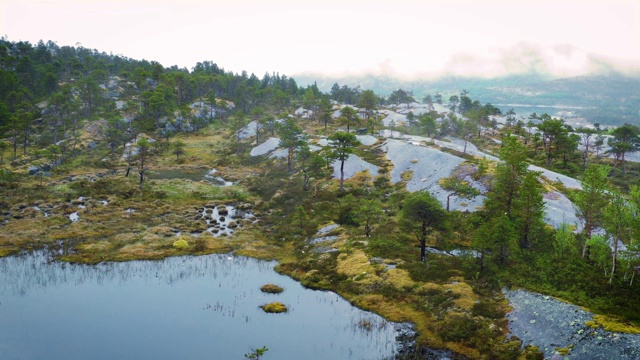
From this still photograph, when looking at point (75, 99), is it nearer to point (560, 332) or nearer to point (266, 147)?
point (266, 147)

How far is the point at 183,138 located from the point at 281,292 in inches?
4981

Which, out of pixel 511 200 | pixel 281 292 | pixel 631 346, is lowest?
pixel 281 292

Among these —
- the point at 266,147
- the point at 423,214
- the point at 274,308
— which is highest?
the point at 266,147

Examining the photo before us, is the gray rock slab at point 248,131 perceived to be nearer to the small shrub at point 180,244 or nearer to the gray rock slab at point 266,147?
the gray rock slab at point 266,147

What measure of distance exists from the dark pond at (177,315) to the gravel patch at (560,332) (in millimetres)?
12579

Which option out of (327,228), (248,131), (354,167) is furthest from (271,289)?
(248,131)

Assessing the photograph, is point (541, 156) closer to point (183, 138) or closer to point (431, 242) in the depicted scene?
point (431, 242)

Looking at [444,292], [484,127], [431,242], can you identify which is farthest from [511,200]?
[484,127]

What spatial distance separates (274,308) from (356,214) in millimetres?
27898

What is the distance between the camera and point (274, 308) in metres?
44.1

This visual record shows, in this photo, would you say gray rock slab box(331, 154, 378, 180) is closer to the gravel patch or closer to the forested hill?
the gravel patch

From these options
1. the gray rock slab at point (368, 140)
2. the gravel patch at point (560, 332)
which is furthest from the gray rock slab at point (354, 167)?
the gravel patch at point (560, 332)

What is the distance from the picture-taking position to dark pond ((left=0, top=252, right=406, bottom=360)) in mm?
35000

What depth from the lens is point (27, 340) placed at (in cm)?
3503
